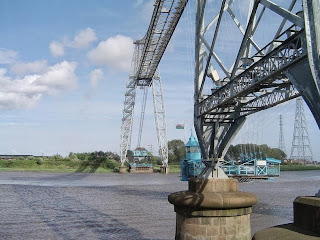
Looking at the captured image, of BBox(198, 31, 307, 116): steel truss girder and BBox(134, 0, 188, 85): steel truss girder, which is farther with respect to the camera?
BBox(134, 0, 188, 85): steel truss girder

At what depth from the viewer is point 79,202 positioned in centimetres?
2669

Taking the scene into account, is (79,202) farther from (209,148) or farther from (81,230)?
(209,148)

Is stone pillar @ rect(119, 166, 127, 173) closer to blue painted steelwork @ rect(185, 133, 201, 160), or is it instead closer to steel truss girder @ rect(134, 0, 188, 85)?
steel truss girder @ rect(134, 0, 188, 85)

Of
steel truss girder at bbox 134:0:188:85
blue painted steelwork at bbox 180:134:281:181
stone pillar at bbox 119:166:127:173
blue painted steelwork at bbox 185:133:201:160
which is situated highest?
steel truss girder at bbox 134:0:188:85

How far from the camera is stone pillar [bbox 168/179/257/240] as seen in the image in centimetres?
891

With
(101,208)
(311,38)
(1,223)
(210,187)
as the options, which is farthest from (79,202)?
(311,38)

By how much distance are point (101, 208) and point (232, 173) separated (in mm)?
9412

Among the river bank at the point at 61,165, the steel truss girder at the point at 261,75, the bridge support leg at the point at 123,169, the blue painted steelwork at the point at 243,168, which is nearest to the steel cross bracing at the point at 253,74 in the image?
the steel truss girder at the point at 261,75

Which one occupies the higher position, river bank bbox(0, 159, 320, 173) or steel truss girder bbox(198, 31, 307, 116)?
steel truss girder bbox(198, 31, 307, 116)

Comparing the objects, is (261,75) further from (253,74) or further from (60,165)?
(60,165)

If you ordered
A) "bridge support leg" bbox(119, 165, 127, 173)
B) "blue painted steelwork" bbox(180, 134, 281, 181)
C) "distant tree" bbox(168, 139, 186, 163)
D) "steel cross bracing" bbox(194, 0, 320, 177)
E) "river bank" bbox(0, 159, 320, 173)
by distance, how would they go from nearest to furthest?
1. "steel cross bracing" bbox(194, 0, 320, 177)
2. "blue painted steelwork" bbox(180, 134, 281, 181)
3. "bridge support leg" bbox(119, 165, 127, 173)
4. "river bank" bbox(0, 159, 320, 173)
5. "distant tree" bbox(168, 139, 186, 163)

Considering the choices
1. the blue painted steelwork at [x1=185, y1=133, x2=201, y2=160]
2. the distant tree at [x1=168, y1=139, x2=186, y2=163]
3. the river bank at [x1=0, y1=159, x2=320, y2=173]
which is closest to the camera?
the blue painted steelwork at [x1=185, y1=133, x2=201, y2=160]

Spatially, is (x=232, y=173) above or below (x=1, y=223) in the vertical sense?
above

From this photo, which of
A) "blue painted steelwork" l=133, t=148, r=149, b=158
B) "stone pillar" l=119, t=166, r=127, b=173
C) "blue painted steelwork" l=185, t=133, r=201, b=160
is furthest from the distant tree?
"blue painted steelwork" l=185, t=133, r=201, b=160
